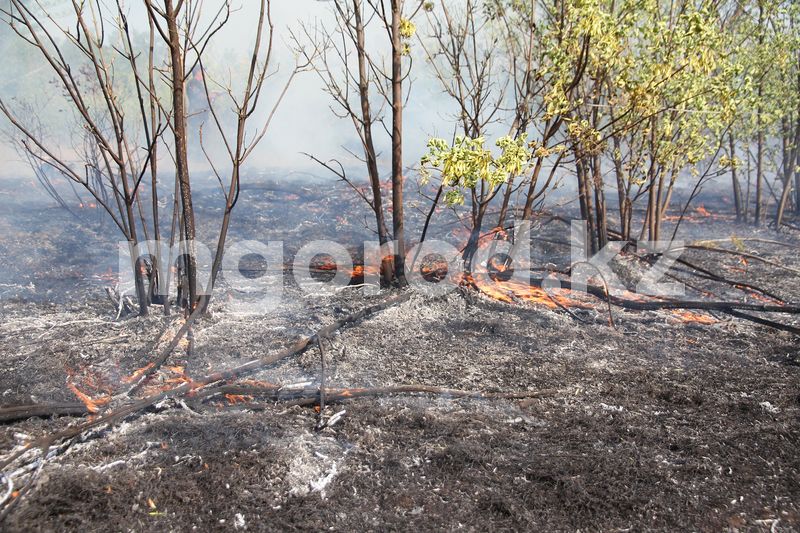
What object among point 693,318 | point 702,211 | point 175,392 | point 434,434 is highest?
point 702,211

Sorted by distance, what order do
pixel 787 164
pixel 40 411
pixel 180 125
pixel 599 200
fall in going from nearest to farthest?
1. pixel 40 411
2. pixel 180 125
3. pixel 599 200
4. pixel 787 164

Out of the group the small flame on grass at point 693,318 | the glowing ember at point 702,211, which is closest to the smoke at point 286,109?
the glowing ember at point 702,211

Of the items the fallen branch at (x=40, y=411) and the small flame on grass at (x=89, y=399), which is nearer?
the fallen branch at (x=40, y=411)

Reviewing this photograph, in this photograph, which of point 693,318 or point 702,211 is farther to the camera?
point 702,211

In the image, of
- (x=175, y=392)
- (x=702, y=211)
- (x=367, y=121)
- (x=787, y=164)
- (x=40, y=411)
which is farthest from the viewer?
(x=702, y=211)

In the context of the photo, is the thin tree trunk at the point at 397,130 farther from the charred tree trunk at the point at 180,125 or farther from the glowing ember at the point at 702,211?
the glowing ember at the point at 702,211

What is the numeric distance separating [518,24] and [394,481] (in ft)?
17.8

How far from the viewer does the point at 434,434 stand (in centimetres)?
317

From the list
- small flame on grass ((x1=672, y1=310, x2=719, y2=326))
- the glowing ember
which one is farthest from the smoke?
small flame on grass ((x1=672, y1=310, x2=719, y2=326))

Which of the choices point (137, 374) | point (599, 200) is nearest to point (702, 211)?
point (599, 200)

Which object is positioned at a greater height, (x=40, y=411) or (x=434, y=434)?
(x=40, y=411)

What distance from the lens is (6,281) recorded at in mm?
6355

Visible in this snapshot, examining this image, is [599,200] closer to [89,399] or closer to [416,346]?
[416,346]

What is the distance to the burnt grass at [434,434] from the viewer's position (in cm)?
251
